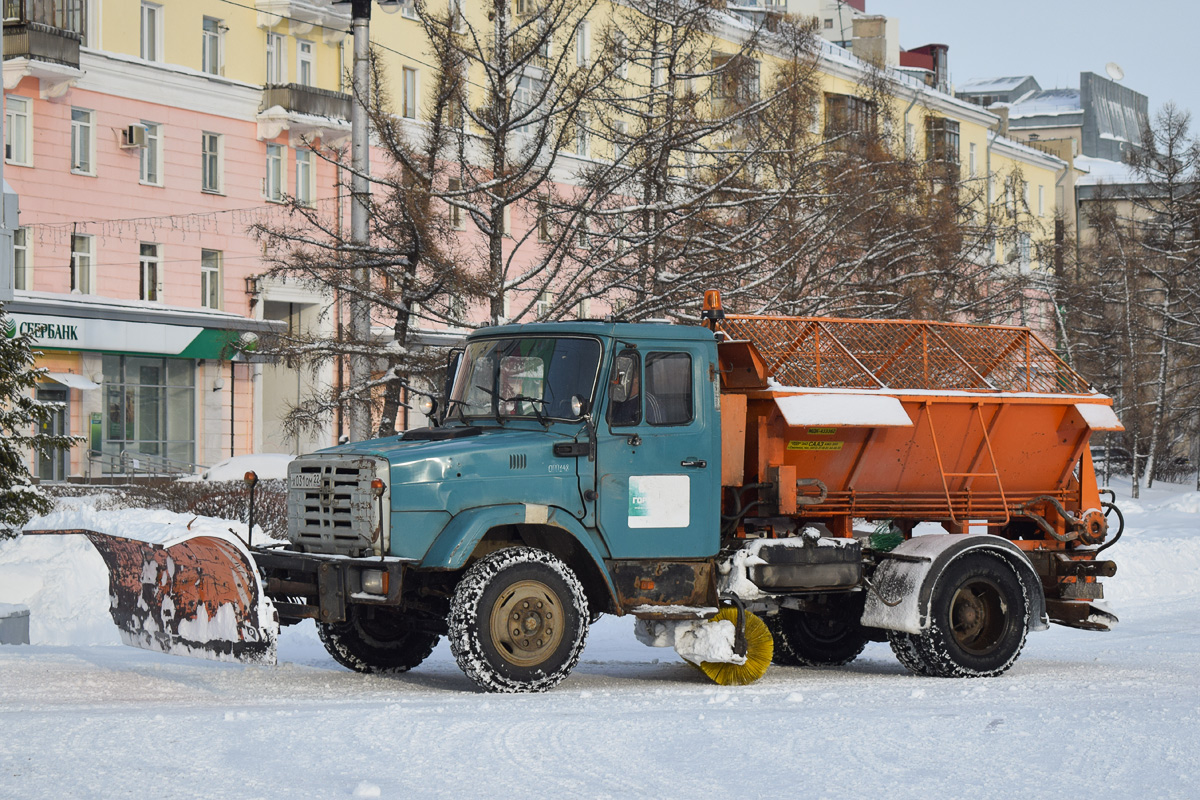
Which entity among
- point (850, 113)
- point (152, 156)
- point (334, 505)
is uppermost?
point (850, 113)

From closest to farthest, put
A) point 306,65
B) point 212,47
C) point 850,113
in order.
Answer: point 850,113 < point 212,47 < point 306,65

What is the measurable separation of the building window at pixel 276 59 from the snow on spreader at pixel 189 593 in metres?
29.5

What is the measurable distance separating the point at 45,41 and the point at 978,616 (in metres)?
27.4

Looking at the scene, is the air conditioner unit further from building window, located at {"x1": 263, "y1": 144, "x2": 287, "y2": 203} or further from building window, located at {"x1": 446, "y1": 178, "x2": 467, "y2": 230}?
building window, located at {"x1": 446, "y1": 178, "x2": 467, "y2": 230}

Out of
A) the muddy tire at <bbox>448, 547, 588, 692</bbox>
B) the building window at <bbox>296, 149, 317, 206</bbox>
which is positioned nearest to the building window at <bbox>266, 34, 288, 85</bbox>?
the building window at <bbox>296, 149, 317, 206</bbox>

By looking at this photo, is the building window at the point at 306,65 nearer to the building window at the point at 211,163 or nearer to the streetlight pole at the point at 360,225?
the building window at the point at 211,163

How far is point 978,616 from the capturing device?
467 inches

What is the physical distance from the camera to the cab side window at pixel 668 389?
10656 millimetres

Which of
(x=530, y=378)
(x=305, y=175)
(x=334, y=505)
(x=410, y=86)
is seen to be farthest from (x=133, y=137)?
(x=334, y=505)

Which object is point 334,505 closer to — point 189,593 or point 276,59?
point 189,593

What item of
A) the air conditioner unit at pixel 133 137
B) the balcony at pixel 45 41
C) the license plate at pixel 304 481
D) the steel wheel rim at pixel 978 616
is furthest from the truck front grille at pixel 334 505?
the air conditioner unit at pixel 133 137

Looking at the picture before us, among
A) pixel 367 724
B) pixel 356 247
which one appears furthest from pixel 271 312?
pixel 367 724

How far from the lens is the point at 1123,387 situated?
155 feet

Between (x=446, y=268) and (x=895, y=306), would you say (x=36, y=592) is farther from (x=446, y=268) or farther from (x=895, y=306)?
(x=895, y=306)
